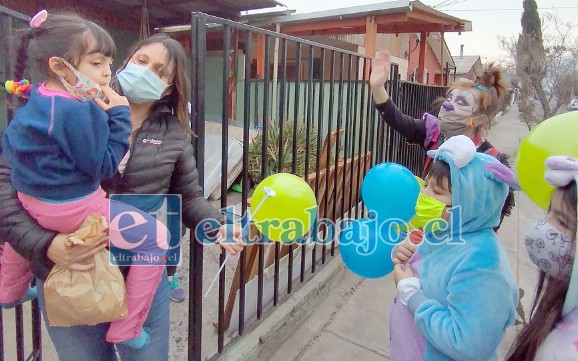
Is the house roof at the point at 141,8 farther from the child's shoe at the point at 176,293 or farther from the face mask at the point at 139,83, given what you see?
the face mask at the point at 139,83

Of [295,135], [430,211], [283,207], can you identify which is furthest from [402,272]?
[295,135]

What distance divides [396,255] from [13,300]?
145 cm

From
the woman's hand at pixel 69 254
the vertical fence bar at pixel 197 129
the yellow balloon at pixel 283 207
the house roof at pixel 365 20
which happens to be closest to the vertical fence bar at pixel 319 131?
the vertical fence bar at pixel 197 129

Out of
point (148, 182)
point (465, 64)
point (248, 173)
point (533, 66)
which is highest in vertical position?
point (465, 64)

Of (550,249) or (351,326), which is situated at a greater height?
(550,249)

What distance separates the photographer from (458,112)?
2605 mm

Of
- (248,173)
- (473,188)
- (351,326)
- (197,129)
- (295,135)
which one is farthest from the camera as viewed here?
(248,173)

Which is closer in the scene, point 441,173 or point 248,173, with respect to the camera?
point 441,173

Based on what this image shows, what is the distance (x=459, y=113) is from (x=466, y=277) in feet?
5.08

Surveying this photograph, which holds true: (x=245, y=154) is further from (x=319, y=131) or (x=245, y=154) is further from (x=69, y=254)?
(x=69, y=254)

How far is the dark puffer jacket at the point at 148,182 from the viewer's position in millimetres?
1291

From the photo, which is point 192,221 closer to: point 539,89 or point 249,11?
point 249,11

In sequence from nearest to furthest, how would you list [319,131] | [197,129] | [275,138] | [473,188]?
[473,188], [197,129], [319,131], [275,138]

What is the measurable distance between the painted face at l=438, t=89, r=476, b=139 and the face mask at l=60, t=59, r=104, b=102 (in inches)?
83.6
